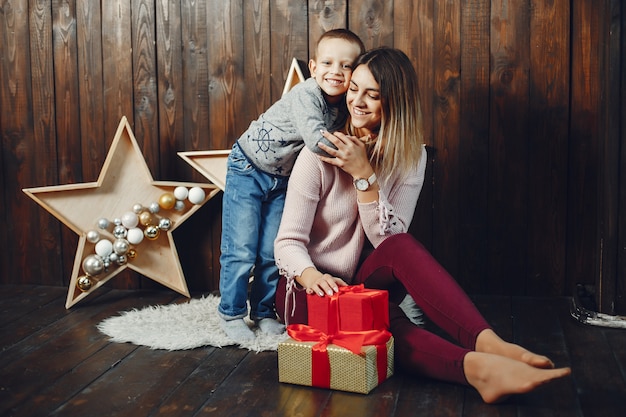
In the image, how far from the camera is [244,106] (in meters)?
3.02

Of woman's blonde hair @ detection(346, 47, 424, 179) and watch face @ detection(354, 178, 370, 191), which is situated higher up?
woman's blonde hair @ detection(346, 47, 424, 179)

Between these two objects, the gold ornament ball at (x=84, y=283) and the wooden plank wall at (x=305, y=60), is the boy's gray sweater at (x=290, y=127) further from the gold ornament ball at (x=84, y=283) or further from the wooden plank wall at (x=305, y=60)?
the gold ornament ball at (x=84, y=283)

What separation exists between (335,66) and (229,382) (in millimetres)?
955

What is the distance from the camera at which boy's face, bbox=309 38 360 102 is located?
231cm

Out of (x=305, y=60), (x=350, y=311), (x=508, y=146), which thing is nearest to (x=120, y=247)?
(x=305, y=60)

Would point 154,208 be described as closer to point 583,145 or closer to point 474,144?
point 474,144

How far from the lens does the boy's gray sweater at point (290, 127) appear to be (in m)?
2.30

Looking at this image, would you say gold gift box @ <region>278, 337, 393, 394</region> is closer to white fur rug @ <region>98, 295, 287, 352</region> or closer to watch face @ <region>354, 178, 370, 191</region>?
white fur rug @ <region>98, 295, 287, 352</region>

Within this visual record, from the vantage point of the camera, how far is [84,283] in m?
2.86

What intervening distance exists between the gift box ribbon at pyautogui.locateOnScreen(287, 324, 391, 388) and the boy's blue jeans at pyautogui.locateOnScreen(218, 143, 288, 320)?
52 centimetres

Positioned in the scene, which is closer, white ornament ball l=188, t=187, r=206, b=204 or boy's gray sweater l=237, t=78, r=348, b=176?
boy's gray sweater l=237, t=78, r=348, b=176

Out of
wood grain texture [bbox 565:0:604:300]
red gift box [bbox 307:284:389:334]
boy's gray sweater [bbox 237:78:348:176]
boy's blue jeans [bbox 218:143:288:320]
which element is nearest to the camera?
red gift box [bbox 307:284:389:334]

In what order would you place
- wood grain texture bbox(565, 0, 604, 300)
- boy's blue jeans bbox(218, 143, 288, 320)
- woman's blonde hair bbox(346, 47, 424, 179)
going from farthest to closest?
wood grain texture bbox(565, 0, 604, 300) < boy's blue jeans bbox(218, 143, 288, 320) < woman's blonde hair bbox(346, 47, 424, 179)

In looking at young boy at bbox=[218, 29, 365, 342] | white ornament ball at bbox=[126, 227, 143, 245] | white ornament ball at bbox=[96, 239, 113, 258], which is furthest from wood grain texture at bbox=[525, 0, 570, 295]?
white ornament ball at bbox=[96, 239, 113, 258]
